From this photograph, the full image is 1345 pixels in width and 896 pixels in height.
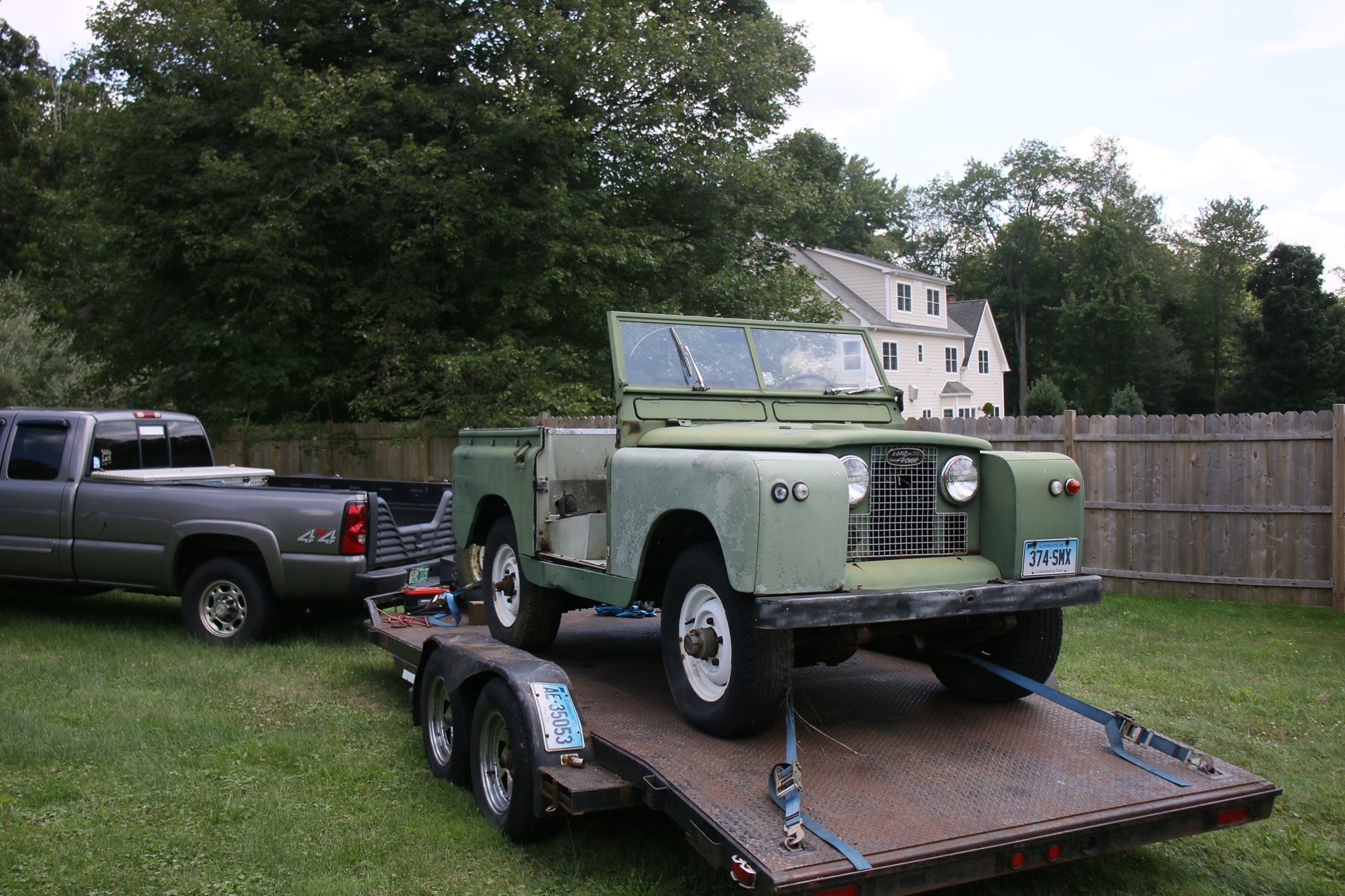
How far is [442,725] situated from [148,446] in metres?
5.67

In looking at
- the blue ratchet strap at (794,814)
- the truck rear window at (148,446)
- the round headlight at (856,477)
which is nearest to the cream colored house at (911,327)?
the truck rear window at (148,446)

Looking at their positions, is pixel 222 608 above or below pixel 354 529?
below

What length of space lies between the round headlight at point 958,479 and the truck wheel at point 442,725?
8.09 ft

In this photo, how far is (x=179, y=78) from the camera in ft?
52.4

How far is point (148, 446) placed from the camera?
966 cm

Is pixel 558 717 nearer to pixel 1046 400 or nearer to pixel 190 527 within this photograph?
pixel 190 527

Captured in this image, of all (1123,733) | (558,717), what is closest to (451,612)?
(558,717)

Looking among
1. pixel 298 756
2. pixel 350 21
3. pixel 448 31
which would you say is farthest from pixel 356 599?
pixel 350 21

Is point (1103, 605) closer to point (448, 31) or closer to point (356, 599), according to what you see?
point (356, 599)

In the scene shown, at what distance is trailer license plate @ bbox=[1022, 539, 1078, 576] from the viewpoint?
15.2 ft

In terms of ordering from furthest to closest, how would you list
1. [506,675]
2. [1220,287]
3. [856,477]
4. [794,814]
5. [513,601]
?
[1220,287] → [513,601] → [506,675] → [856,477] → [794,814]

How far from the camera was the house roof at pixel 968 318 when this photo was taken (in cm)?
4697

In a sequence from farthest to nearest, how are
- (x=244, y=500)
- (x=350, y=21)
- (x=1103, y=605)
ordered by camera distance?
(x=350, y=21) → (x=1103, y=605) → (x=244, y=500)

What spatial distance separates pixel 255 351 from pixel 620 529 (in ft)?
42.4
